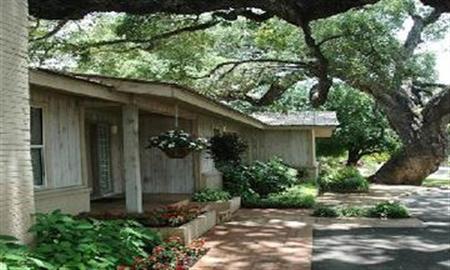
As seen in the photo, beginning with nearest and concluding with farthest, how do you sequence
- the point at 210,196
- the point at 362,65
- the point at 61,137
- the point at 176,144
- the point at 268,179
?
the point at 61,137 < the point at 176,144 < the point at 210,196 < the point at 362,65 < the point at 268,179

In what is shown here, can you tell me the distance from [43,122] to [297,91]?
29.8 metres

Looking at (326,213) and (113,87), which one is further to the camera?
(326,213)

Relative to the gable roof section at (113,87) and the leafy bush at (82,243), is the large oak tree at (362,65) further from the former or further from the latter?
the leafy bush at (82,243)

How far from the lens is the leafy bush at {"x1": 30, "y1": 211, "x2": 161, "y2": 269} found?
6336 millimetres

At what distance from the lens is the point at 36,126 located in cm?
1053

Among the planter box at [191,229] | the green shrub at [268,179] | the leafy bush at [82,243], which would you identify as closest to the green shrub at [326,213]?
the planter box at [191,229]

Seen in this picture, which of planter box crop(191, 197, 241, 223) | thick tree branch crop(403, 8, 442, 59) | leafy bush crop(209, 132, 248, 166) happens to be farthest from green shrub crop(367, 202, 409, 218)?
thick tree branch crop(403, 8, 442, 59)

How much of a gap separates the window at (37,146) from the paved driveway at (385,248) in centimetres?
470

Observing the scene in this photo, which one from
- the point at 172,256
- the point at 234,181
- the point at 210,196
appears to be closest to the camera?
the point at 172,256

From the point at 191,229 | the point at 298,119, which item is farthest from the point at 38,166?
the point at 298,119

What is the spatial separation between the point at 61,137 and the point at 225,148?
724 centimetres

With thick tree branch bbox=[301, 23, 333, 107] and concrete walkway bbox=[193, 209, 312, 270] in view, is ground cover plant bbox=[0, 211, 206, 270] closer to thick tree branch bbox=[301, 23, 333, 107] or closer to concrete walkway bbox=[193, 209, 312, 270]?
concrete walkway bbox=[193, 209, 312, 270]

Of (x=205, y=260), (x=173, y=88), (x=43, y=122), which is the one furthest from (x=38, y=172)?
(x=205, y=260)

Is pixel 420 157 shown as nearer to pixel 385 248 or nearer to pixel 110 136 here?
pixel 110 136
